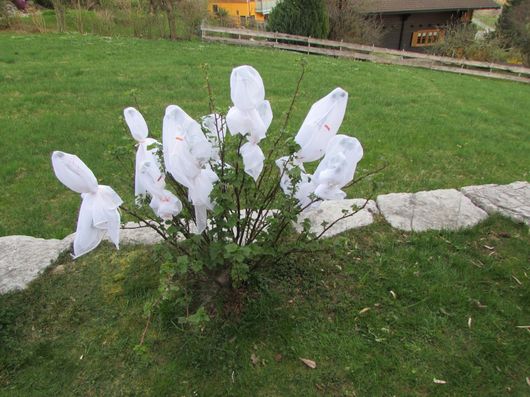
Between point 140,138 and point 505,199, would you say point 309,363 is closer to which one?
point 140,138

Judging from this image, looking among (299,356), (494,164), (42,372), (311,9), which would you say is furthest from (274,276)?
(311,9)

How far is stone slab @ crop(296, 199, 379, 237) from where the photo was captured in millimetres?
3295

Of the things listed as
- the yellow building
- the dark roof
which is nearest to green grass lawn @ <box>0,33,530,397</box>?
the dark roof

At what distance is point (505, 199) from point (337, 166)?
2.77m

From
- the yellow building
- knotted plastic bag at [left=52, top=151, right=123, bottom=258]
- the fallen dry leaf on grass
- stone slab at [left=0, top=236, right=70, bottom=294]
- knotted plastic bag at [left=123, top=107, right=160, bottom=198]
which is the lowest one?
the fallen dry leaf on grass

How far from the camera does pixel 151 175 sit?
6.12ft

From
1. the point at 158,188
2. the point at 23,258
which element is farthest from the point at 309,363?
the point at 23,258

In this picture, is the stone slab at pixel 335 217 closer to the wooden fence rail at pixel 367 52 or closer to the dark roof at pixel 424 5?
the wooden fence rail at pixel 367 52

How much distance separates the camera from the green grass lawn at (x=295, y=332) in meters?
2.19

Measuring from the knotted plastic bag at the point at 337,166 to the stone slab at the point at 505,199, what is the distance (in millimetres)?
2388

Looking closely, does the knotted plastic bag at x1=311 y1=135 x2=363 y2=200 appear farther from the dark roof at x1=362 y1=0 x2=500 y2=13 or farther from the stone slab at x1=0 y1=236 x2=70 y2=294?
the dark roof at x1=362 y1=0 x2=500 y2=13

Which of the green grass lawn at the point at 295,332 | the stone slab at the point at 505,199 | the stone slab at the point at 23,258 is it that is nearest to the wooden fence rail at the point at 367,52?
the stone slab at the point at 505,199

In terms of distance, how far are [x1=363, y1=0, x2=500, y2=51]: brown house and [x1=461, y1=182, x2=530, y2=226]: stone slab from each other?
19592 mm

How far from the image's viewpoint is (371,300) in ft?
8.83
